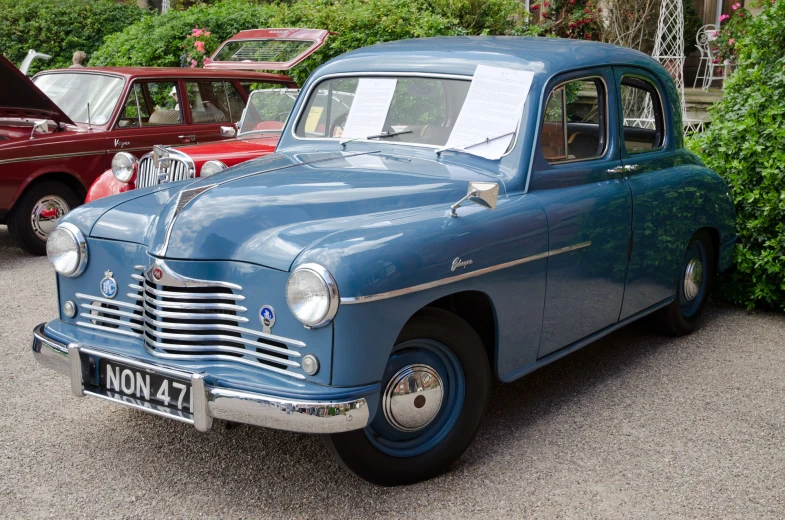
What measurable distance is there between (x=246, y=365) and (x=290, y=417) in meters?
0.31

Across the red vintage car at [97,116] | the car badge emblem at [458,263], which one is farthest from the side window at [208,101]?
the car badge emblem at [458,263]

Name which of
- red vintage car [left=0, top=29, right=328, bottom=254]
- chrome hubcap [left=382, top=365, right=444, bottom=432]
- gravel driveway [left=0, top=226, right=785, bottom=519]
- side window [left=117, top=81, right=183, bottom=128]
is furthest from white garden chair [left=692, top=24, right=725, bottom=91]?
chrome hubcap [left=382, top=365, right=444, bottom=432]

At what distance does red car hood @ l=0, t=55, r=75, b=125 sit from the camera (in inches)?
276

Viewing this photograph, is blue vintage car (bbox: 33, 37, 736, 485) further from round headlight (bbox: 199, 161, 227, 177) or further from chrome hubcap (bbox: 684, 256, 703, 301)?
round headlight (bbox: 199, 161, 227, 177)

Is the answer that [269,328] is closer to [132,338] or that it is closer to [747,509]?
[132,338]

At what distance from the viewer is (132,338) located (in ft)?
11.1

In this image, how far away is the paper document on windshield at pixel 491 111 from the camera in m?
3.95

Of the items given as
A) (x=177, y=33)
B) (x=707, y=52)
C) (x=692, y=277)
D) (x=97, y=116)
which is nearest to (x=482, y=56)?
(x=692, y=277)

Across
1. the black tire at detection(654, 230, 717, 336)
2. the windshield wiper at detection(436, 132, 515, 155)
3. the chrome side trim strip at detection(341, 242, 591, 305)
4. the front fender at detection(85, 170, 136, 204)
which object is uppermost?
the windshield wiper at detection(436, 132, 515, 155)

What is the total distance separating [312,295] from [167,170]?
3302 mm

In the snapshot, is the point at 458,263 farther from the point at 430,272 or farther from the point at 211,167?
the point at 211,167

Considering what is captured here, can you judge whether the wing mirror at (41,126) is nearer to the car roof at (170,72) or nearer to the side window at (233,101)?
the car roof at (170,72)

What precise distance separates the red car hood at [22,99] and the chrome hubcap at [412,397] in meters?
5.20

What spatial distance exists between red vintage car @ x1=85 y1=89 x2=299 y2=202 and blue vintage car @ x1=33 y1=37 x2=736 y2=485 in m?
1.17
